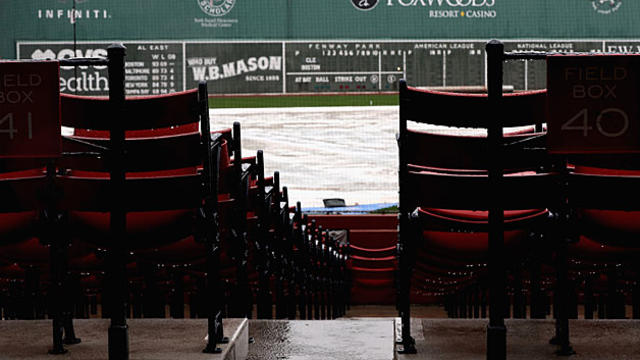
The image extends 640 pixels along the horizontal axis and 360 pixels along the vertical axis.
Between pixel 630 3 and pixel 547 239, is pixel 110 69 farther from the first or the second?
pixel 630 3

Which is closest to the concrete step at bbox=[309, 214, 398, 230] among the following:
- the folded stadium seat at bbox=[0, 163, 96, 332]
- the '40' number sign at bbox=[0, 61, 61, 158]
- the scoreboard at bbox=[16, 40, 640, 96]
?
the scoreboard at bbox=[16, 40, 640, 96]

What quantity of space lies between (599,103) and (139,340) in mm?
1071

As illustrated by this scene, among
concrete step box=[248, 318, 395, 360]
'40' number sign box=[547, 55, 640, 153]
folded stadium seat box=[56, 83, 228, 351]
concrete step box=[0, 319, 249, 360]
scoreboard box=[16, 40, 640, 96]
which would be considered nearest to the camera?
'40' number sign box=[547, 55, 640, 153]

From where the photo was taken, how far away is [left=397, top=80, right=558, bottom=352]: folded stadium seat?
1.68 metres

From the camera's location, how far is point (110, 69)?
1.54m

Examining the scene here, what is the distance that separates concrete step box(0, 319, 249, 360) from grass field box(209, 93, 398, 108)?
788 centimetres

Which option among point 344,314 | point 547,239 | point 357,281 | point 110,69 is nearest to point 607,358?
point 547,239

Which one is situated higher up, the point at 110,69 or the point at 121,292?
the point at 110,69

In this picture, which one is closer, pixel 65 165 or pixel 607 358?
pixel 607 358

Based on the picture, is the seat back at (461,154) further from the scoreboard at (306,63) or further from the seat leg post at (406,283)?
the scoreboard at (306,63)

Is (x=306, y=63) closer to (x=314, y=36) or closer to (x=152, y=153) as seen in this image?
(x=314, y=36)

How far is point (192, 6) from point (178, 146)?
27.4 ft

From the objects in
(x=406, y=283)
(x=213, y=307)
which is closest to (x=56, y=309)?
(x=213, y=307)

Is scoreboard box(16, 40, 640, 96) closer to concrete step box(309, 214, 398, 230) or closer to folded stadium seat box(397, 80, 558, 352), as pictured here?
concrete step box(309, 214, 398, 230)
